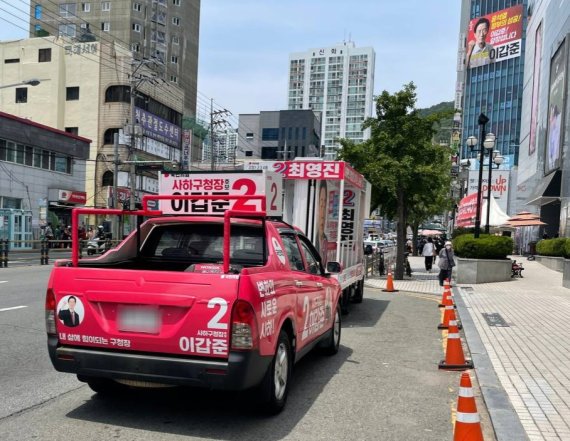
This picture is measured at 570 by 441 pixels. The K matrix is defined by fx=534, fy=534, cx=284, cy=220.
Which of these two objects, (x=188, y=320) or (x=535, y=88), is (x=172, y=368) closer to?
(x=188, y=320)

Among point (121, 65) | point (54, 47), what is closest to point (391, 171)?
point (121, 65)

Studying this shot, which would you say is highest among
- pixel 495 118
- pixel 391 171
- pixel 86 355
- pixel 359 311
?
pixel 495 118

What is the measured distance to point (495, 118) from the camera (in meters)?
112

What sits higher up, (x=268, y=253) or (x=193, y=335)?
(x=268, y=253)

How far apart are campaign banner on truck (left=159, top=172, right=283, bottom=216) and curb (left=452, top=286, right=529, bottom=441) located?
304cm

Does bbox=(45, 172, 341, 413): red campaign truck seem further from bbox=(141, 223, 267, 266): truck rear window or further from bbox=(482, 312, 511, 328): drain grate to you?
bbox=(482, 312, 511, 328): drain grate

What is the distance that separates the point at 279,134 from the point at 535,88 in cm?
6893

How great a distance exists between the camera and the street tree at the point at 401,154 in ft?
63.3

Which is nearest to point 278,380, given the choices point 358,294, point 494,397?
point 494,397

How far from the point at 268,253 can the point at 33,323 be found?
5.66 m

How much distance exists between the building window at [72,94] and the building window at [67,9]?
3463 centimetres

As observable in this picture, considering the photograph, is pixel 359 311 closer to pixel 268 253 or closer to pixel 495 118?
pixel 268 253

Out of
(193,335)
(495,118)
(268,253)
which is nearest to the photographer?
(193,335)

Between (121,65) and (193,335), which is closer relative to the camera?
(193,335)
